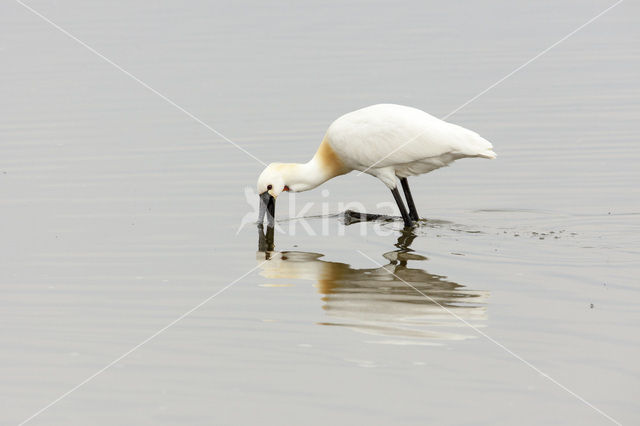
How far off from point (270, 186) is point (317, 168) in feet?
1.99

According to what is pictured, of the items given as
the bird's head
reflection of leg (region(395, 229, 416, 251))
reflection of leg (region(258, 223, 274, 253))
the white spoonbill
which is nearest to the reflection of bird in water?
reflection of leg (region(395, 229, 416, 251))

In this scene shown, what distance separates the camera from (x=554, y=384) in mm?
7152

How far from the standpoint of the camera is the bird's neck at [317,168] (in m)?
13.2

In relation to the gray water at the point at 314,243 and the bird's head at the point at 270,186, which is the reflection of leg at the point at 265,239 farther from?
the bird's head at the point at 270,186

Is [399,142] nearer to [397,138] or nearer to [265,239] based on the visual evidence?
[397,138]

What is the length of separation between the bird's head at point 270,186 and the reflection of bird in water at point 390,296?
159 cm

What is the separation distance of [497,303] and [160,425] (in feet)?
11.0

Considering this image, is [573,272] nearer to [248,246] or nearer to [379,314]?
[379,314]

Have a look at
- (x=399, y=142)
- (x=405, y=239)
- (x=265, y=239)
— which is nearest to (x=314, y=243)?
(x=265, y=239)

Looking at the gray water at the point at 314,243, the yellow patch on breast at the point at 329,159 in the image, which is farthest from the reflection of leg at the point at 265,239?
the yellow patch on breast at the point at 329,159

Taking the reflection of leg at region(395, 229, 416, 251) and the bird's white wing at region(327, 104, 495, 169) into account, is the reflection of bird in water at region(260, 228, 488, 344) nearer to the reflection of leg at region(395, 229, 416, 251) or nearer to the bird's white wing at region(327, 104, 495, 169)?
the reflection of leg at region(395, 229, 416, 251)

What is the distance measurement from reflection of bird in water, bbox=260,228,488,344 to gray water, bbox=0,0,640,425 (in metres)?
0.04

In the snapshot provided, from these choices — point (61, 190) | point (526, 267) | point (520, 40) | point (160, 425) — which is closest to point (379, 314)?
point (526, 267)

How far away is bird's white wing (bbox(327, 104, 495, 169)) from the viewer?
39.5 ft
